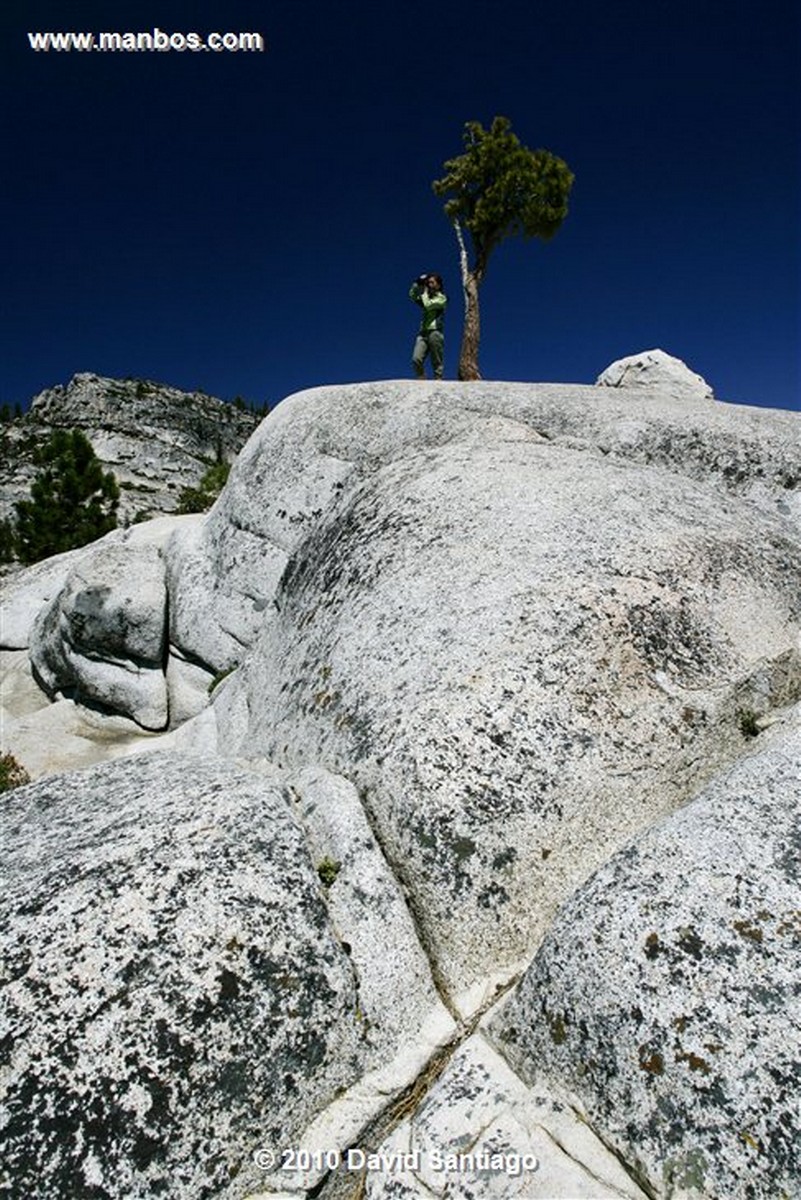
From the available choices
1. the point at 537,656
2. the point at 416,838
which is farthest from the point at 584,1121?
the point at 537,656

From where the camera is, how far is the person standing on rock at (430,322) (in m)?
21.9

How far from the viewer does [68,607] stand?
16.6m

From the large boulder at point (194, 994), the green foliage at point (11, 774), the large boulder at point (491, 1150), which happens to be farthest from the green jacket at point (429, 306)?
the large boulder at point (491, 1150)

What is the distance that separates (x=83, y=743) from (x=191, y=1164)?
12489 millimetres

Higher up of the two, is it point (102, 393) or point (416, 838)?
point (102, 393)

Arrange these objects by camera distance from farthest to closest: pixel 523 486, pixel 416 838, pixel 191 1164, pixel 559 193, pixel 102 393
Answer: pixel 102 393
pixel 559 193
pixel 523 486
pixel 416 838
pixel 191 1164

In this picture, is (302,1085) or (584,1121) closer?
(584,1121)

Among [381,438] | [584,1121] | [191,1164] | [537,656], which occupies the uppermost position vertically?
[381,438]

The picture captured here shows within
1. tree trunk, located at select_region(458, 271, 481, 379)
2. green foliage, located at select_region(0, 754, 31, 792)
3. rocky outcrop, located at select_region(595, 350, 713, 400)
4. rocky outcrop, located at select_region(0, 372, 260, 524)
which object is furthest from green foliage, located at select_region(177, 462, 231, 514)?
rocky outcrop, located at select_region(0, 372, 260, 524)

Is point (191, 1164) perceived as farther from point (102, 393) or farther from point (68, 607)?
point (102, 393)

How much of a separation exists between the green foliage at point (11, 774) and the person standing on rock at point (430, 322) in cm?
1583

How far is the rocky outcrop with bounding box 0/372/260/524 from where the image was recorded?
10275 cm

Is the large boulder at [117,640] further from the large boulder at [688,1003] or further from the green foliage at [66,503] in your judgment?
the green foliage at [66,503]

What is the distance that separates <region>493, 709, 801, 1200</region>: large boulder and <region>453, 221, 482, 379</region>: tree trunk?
26186mm
